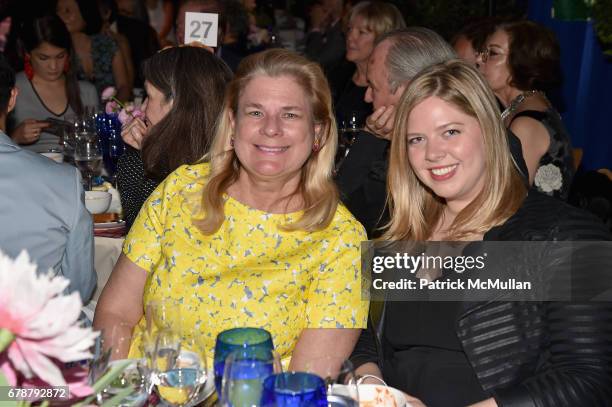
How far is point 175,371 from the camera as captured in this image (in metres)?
1.55

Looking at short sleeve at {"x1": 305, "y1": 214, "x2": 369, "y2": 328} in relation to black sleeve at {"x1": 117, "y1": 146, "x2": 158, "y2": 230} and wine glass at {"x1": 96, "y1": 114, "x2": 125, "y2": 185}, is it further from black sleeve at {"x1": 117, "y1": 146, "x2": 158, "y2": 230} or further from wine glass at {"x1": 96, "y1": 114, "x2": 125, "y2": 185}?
wine glass at {"x1": 96, "y1": 114, "x2": 125, "y2": 185}

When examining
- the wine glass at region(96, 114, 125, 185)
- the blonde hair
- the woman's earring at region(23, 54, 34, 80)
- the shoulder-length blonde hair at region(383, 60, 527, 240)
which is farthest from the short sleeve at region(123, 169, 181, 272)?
the blonde hair

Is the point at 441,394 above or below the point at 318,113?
below

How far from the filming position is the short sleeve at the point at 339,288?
2205mm

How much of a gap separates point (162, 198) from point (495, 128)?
3.21ft

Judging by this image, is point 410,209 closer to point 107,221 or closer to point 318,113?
point 318,113

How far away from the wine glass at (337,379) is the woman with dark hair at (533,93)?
252 cm

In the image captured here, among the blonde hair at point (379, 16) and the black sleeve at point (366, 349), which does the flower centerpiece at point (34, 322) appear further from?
the blonde hair at point (379, 16)

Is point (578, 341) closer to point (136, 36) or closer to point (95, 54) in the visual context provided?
point (95, 54)

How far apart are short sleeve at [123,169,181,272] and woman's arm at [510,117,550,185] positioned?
6.43 feet

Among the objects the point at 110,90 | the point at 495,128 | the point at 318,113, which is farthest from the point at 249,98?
the point at 110,90

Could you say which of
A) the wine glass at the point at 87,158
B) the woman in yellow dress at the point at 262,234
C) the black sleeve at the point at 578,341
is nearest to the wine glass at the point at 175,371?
the woman in yellow dress at the point at 262,234

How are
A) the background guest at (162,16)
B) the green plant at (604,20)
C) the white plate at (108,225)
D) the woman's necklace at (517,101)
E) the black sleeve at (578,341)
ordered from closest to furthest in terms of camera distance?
1. the black sleeve at (578,341)
2. the white plate at (108,225)
3. the woman's necklace at (517,101)
4. the green plant at (604,20)
5. the background guest at (162,16)

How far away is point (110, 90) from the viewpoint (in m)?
4.88
